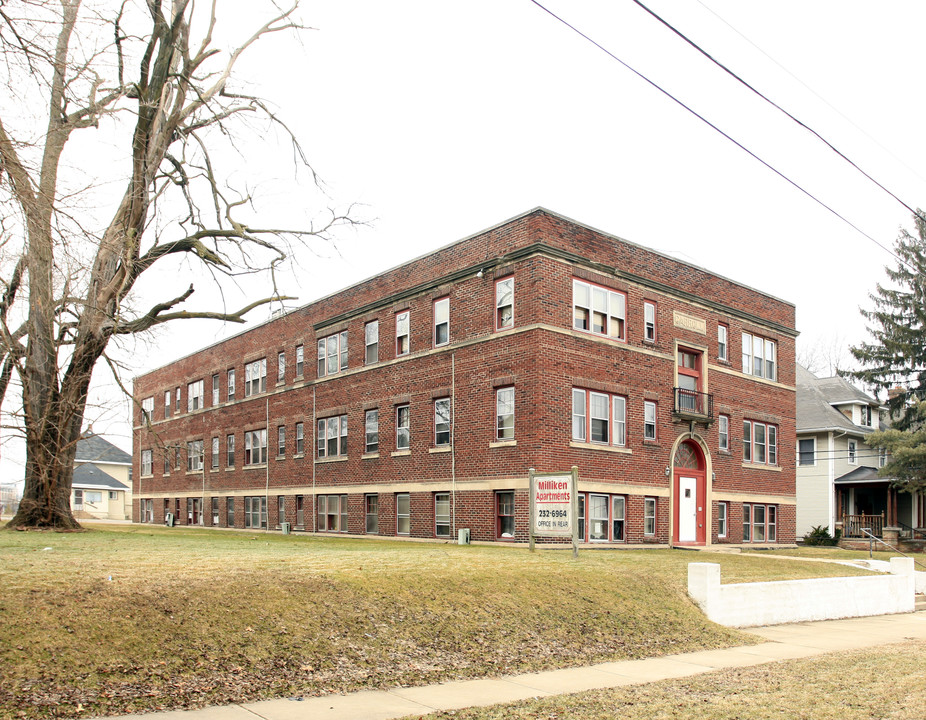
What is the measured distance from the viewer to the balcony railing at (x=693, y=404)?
98.8 ft

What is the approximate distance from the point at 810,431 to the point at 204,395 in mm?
33600

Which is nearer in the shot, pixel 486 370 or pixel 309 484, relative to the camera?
pixel 486 370

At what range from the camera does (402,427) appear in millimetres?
31156

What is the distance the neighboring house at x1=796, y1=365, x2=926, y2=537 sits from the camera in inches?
1815

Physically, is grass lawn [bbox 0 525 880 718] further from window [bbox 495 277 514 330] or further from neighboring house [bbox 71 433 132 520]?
neighboring house [bbox 71 433 132 520]

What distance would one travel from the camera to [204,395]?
47.9 m

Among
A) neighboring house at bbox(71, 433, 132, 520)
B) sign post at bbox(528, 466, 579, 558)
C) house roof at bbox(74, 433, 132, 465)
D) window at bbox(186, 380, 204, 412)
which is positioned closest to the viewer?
sign post at bbox(528, 466, 579, 558)

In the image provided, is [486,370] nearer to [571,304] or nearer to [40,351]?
[571,304]

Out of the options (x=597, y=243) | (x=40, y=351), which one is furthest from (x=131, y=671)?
(x=597, y=243)

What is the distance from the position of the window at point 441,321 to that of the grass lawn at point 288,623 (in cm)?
1326

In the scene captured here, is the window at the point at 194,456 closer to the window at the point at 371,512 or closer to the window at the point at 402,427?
the window at the point at 371,512

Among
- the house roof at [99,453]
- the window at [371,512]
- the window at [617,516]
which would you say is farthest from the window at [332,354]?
the house roof at [99,453]

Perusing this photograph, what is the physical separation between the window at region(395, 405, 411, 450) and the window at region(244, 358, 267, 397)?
12083mm

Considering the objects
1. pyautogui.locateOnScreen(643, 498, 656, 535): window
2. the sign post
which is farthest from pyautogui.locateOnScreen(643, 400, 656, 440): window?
the sign post
